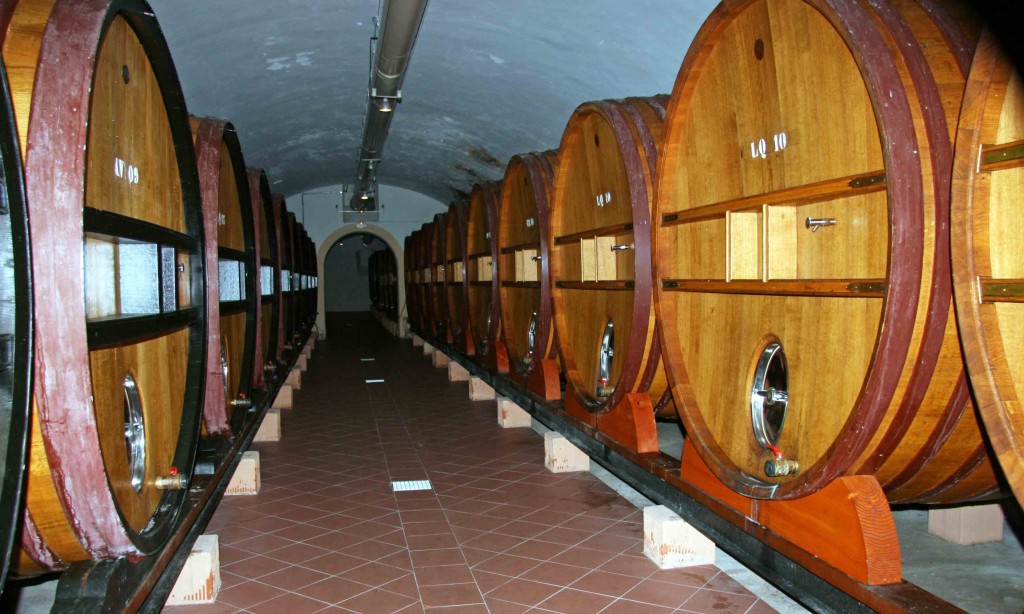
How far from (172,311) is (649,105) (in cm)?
210

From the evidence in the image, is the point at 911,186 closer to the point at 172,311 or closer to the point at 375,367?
the point at 172,311

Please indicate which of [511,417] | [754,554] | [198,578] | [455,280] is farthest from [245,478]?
[455,280]

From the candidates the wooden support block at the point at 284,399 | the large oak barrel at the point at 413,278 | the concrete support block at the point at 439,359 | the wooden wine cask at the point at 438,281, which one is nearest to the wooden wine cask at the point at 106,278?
the wooden support block at the point at 284,399

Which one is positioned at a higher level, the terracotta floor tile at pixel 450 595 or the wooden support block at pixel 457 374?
the wooden support block at pixel 457 374

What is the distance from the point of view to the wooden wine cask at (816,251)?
176cm

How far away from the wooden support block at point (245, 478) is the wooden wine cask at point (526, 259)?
67.8 inches

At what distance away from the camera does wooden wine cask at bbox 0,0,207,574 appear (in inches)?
59.2

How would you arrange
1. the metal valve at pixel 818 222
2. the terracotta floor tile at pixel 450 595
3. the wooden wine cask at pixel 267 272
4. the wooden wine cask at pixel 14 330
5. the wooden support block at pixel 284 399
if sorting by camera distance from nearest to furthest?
the wooden wine cask at pixel 14 330, the metal valve at pixel 818 222, the terracotta floor tile at pixel 450 595, the wooden wine cask at pixel 267 272, the wooden support block at pixel 284 399

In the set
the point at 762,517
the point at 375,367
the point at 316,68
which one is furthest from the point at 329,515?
the point at 375,367

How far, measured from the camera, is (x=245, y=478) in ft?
15.0

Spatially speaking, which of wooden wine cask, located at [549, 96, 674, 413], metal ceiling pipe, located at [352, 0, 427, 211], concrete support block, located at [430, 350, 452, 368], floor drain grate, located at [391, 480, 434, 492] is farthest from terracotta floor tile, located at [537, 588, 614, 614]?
concrete support block, located at [430, 350, 452, 368]

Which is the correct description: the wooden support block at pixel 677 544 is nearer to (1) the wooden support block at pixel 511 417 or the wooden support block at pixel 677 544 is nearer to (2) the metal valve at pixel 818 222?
(2) the metal valve at pixel 818 222

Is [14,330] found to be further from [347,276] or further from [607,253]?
[347,276]

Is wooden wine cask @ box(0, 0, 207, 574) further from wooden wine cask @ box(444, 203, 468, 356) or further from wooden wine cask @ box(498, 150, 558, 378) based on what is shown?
wooden wine cask @ box(444, 203, 468, 356)
